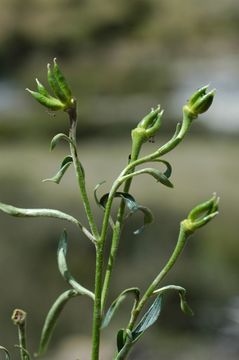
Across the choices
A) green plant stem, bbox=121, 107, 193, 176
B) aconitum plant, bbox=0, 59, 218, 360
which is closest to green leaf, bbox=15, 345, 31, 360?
aconitum plant, bbox=0, 59, 218, 360

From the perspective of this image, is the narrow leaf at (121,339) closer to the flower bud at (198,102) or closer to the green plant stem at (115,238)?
the green plant stem at (115,238)

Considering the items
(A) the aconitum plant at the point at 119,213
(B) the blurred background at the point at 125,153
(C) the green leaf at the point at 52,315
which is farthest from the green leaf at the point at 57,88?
(B) the blurred background at the point at 125,153

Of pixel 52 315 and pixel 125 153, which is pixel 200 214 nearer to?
pixel 52 315

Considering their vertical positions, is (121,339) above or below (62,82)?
below

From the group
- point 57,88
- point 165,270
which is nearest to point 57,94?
point 57,88

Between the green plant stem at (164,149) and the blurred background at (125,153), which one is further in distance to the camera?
the blurred background at (125,153)
